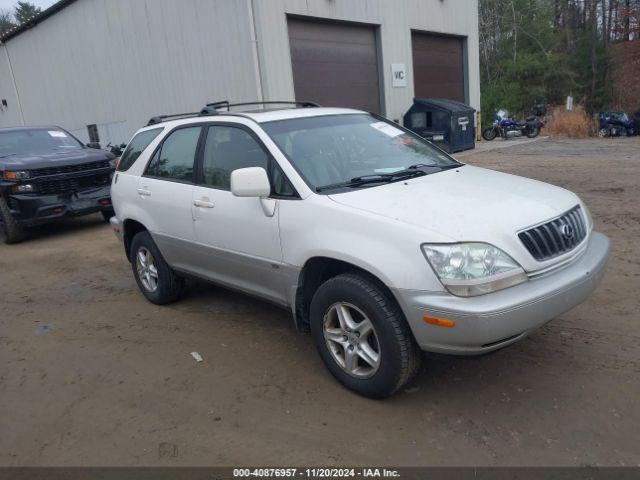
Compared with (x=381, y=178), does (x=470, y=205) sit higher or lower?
lower

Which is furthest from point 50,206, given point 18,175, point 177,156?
point 177,156

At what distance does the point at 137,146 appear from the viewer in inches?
202

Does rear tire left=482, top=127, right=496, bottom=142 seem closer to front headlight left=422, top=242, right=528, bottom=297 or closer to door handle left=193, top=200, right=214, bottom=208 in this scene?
door handle left=193, top=200, right=214, bottom=208

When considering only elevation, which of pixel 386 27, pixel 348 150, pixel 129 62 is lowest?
pixel 348 150

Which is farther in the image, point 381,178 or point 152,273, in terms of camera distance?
point 152,273

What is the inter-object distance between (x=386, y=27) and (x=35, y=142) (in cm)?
935

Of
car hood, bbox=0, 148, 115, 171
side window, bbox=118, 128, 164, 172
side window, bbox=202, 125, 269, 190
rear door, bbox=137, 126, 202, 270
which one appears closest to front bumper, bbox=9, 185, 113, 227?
car hood, bbox=0, 148, 115, 171

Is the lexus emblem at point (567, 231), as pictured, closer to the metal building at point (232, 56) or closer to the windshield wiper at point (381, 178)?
the windshield wiper at point (381, 178)

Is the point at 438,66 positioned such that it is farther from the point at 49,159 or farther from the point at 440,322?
the point at 440,322

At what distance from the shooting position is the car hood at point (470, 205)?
111 inches

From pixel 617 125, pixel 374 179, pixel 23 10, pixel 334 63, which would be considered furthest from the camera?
pixel 23 10

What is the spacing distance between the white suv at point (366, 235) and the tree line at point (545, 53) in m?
31.9

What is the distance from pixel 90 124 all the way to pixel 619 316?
17504 mm

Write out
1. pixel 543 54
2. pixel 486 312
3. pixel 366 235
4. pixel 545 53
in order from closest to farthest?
pixel 486 312 → pixel 366 235 → pixel 545 53 → pixel 543 54
